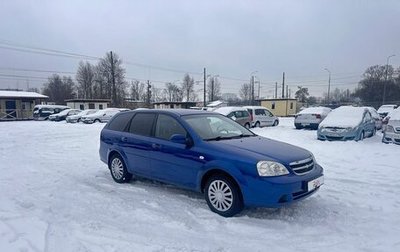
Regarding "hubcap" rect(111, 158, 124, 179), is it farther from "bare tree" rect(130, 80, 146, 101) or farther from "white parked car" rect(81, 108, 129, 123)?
"bare tree" rect(130, 80, 146, 101)

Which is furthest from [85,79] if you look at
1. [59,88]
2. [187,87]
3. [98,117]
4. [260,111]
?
[260,111]

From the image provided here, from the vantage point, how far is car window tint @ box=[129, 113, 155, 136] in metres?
6.08

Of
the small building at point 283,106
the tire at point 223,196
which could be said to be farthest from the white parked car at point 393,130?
the small building at point 283,106

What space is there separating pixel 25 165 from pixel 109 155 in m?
3.41

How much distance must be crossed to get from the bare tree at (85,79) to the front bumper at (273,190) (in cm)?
7239

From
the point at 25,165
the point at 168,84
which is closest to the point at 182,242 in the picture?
the point at 25,165

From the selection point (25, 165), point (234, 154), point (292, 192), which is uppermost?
point (234, 154)

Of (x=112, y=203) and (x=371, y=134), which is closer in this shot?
(x=112, y=203)

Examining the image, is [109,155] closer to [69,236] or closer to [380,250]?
[69,236]

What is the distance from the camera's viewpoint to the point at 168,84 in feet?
274

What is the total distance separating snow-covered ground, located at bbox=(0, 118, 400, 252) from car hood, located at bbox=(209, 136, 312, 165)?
0.88 m

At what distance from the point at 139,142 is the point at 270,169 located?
9.03 feet

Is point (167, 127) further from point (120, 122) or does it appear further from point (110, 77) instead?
point (110, 77)

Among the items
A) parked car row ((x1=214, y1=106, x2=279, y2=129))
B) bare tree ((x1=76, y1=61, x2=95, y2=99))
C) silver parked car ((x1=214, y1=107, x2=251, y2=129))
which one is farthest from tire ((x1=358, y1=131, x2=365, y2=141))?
bare tree ((x1=76, y1=61, x2=95, y2=99))
